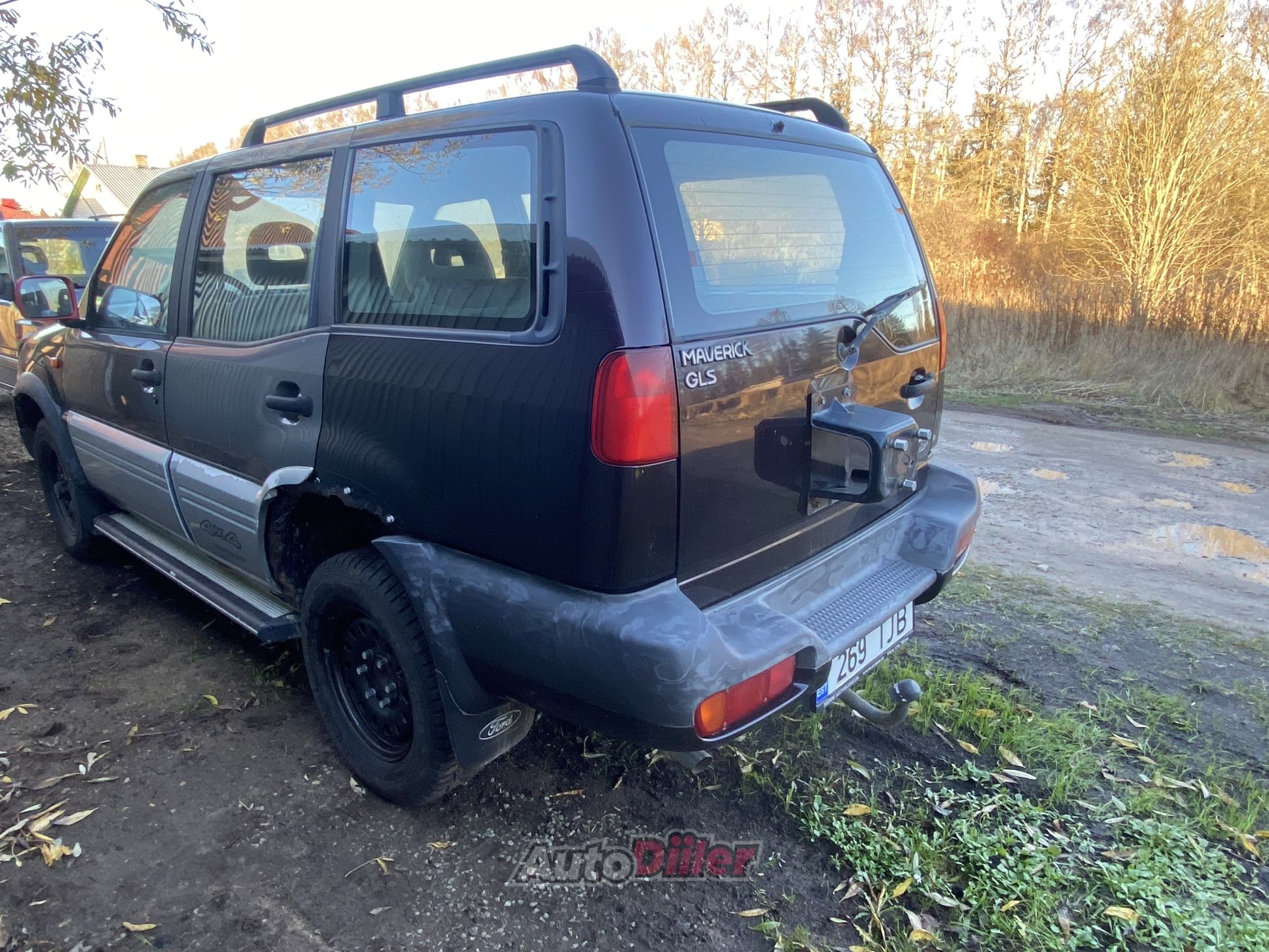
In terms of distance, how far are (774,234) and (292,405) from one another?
1.59 m

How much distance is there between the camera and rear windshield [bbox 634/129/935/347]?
2.03m

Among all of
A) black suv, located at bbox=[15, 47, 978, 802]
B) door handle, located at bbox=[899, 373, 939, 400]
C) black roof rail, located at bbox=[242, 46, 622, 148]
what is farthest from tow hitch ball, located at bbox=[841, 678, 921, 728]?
black roof rail, located at bbox=[242, 46, 622, 148]

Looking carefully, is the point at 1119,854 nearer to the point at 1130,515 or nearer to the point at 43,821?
the point at 43,821

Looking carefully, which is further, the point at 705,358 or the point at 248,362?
the point at 248,362

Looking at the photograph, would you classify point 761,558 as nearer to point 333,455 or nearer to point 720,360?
point 720,360

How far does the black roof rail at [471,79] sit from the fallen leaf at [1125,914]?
248 centimetres

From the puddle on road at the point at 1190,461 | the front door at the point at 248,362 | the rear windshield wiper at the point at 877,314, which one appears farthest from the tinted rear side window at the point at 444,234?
the puddle on road at the point at 1190,461

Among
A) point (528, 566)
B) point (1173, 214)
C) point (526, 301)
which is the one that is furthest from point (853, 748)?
point (1173, 214)

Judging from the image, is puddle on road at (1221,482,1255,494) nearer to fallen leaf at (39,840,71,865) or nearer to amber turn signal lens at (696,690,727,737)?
amber turn signal lens at (696,690,727,737)

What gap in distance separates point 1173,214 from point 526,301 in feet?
45.2

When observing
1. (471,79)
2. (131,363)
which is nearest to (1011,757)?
(471,79)

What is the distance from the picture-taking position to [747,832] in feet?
8.27

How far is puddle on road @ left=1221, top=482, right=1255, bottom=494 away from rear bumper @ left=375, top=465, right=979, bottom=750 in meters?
5.34

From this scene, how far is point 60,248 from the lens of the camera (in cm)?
792
